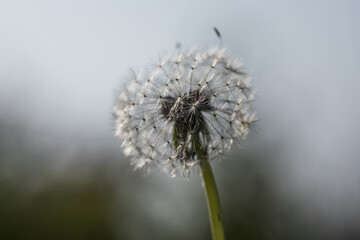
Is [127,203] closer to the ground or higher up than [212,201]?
higher up

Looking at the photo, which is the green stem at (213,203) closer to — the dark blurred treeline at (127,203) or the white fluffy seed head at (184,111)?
the white fluffy seed head at (184,111)

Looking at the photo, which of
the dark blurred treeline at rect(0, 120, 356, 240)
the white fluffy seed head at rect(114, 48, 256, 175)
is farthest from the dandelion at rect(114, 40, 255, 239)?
the dark blurred treeline at rect(0, 120, 356, 240)

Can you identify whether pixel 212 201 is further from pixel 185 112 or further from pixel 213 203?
pixel 185 112

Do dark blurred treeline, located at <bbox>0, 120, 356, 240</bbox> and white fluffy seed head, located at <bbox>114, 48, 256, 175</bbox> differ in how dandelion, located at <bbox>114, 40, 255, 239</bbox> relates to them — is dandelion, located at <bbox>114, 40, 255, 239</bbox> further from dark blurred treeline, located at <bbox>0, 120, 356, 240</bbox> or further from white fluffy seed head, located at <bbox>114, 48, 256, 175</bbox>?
dark blurred treeline, located at <bbox>0, 120, 356, 240</bbox>

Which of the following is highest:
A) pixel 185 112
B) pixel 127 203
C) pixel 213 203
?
pixel 127 203

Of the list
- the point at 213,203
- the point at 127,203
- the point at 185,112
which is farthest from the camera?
the point at 127,203

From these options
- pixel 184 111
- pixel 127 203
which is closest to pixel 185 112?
pixel 184 111
